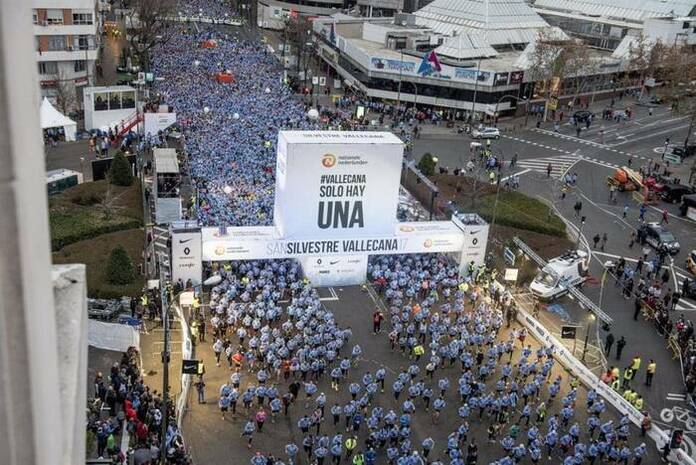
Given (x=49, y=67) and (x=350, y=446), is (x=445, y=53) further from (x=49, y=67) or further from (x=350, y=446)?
(x=350, y=446)

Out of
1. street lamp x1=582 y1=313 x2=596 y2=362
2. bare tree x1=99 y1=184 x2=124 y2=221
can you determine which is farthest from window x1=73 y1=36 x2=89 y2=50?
street lamp x1=582 y1=313 x2=596 y2=362

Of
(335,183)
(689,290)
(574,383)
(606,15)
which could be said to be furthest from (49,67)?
(606,15)

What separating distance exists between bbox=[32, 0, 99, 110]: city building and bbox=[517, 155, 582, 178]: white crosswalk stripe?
35779mm

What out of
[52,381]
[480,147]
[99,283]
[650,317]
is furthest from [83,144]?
[52,381]

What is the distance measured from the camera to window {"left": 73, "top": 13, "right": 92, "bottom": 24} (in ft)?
212

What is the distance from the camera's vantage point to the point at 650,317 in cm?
3538

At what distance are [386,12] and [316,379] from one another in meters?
94.0

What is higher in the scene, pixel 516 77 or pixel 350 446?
pixel 516 77

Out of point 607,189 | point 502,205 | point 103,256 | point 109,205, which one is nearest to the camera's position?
point 103,256

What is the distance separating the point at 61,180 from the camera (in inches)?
1764

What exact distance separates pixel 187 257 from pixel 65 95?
31.8 meters

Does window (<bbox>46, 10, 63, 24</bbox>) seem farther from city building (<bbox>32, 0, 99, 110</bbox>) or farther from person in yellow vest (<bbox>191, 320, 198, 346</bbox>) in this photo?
person in yellow vest (<bbox>191, 320, 198, 346</bbox>)

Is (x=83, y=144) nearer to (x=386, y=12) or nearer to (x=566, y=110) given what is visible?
(x=566, y=110)

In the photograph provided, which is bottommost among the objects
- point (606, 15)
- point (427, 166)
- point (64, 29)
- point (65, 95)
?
point (427, 166)
